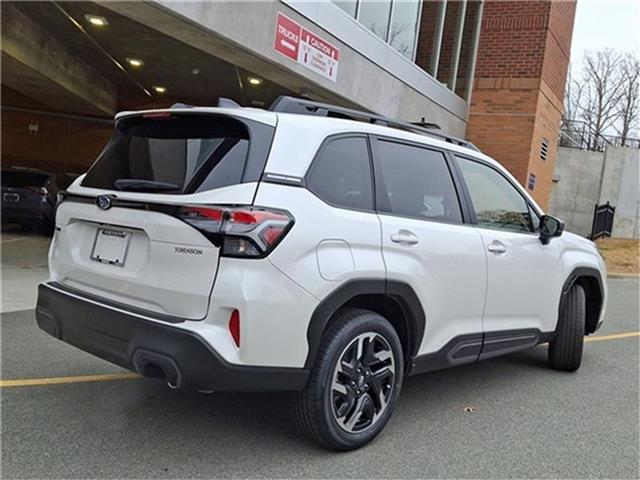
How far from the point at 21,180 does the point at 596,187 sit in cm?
2196

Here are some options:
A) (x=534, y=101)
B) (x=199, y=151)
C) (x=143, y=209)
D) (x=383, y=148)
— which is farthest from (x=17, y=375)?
(x=534, y=101)

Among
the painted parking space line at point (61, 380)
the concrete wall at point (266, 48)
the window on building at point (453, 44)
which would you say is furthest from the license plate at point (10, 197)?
the painted parking space line at point (61, 380)

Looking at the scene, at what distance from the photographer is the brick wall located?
15.0 metres

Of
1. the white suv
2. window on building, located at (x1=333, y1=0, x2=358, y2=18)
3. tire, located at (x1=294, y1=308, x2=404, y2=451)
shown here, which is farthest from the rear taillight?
window on building, located at (x1=333, y1=0, x2=358, y2=18)

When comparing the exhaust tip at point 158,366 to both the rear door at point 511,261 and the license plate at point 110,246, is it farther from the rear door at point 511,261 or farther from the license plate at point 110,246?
the rear door at point 511,261

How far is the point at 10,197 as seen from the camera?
13375mm

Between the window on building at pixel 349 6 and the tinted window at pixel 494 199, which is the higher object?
the window on building at pixel 349 6

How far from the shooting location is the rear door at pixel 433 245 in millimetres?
3496

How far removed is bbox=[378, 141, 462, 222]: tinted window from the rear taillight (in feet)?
2.93

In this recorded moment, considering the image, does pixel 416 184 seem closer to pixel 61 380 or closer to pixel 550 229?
pixel 550 229

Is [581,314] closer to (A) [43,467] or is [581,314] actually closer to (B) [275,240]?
(B) [275,240]

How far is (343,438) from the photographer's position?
10.6 ft

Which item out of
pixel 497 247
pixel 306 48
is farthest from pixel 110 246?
pixel 306 48

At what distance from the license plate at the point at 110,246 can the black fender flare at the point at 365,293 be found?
1.08 meters
